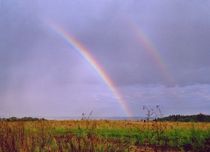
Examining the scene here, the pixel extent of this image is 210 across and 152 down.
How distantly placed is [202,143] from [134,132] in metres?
7.50

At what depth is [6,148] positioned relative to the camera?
1030 centimetres

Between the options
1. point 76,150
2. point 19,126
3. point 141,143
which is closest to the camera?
point 76,150

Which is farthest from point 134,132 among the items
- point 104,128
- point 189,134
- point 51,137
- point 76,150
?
point 76,150

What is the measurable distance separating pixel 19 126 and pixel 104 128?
17196mm

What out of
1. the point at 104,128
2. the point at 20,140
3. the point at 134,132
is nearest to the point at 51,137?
the point at 20,140

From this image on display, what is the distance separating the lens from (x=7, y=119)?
13328 millimetres

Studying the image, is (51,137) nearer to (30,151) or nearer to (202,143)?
(30,151)

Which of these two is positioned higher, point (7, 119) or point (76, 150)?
point (7, 119)

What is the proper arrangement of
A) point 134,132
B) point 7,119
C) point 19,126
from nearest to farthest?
point 19,126 < point 7,119 < point 134,132

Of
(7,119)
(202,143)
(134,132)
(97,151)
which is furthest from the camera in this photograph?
(134,132)

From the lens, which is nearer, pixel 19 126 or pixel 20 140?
pixel 20 140

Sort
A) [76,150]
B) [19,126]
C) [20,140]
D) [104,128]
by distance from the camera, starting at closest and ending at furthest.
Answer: [76,150]
[20,140]
[19,126]
[104,128]

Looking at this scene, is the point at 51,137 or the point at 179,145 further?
the point at 179,145

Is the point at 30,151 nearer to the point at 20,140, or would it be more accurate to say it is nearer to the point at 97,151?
the point at 20,140
